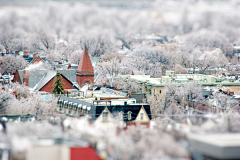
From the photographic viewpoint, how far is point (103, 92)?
169 feet

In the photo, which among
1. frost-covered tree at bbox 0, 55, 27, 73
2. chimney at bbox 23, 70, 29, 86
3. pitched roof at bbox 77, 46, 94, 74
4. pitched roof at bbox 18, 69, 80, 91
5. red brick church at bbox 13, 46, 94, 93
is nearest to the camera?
red brick church at bbox 13, 46, 94, 93

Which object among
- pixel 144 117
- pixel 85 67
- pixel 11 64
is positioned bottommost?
pixel 144 117

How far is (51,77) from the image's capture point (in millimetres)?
61781

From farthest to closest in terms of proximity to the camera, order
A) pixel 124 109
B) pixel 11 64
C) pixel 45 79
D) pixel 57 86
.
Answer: pixel 11 64, pixel 45 79, pixel 57 86, pixel 124 109

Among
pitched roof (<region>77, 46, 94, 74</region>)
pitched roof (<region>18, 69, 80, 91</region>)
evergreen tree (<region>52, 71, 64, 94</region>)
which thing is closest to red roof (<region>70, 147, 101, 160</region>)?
evergreen tree (<region>52, 71, 64, 94</region>)

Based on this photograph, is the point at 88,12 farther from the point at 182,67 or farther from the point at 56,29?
the point at 182,67

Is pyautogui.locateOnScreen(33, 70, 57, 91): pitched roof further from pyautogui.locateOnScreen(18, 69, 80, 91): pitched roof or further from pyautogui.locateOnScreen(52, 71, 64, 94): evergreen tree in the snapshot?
pyautogui.locateOnScreen(52, 71, 64, 94): evergreen tree

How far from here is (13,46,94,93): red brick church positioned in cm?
6128

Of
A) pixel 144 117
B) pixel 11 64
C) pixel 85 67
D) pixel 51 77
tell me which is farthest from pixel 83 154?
pixel 11 64

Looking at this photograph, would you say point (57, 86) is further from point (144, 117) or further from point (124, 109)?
point (144, 117)

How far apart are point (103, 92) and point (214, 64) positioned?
1599 inches

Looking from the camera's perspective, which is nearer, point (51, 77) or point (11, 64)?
point (51, 77)

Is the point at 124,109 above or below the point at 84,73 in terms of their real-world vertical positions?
below

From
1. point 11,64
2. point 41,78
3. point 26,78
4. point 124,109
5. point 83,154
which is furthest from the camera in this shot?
point 11,64
